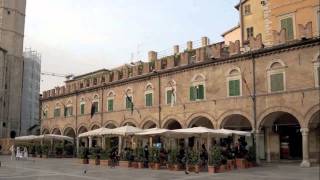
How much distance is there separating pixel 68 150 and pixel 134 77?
10.7m

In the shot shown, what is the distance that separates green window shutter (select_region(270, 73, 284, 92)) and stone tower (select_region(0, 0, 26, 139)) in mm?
43644

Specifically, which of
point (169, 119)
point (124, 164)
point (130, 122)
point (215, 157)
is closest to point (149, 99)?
point (169, 119)

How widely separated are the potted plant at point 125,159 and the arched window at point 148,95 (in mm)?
7870

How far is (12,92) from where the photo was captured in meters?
61.5

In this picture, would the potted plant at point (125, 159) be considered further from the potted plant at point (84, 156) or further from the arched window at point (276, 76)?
the arched window at point (276, 76)

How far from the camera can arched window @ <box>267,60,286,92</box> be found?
85.4 ft

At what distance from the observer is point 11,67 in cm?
6175

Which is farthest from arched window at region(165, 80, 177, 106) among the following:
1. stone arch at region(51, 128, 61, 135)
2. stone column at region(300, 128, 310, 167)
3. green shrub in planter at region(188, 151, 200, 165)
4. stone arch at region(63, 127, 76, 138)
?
stone arch at region(51, 128, 61, 135)

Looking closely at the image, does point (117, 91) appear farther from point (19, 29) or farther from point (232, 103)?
point (19, 29)

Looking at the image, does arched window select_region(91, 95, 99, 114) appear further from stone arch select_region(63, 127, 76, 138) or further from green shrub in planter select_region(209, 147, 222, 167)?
green shrub in planter select_region(209, 147, 222, 167)

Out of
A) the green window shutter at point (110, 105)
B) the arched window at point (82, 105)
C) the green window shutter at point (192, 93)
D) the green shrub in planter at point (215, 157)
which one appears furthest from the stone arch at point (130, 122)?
the green shrub in planter at point (215, 157)

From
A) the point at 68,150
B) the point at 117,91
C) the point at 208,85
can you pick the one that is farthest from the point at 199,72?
the point at 68,150

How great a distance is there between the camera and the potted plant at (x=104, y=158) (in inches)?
1121

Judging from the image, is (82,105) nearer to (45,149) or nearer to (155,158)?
(45,149)
